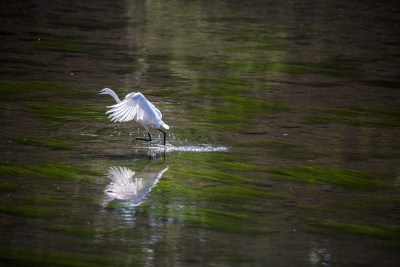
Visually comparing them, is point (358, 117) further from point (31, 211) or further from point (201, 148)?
point (31, 211)

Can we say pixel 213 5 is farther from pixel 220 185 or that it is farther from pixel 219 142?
pixel 220 185

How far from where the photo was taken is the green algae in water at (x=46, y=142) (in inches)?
362

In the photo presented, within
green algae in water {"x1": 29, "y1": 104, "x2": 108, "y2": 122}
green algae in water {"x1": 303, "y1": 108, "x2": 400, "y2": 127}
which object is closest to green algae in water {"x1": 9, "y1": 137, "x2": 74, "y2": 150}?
green algae in water {"x1": 29, "y1": 104, "x2": 108, "y2": 122}

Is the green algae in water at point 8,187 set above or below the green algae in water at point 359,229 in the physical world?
above

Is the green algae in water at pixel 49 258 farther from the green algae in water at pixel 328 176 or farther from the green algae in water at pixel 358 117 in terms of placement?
the green algae in water at pixel 358 117

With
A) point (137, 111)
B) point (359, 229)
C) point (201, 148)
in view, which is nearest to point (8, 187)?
point (137, 111)

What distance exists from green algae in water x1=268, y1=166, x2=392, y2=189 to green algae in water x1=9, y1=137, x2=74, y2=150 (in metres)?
1.99

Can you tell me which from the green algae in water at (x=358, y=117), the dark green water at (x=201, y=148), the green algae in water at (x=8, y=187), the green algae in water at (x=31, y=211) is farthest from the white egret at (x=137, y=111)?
the green algae in water at (x=358, y=117)

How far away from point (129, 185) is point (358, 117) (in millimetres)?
4293

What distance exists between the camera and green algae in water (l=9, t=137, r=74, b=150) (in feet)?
30.2

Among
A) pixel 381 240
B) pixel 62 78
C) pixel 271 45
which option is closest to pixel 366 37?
pixel 271 45

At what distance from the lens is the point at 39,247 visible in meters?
6.30

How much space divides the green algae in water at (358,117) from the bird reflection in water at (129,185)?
3.21 meters

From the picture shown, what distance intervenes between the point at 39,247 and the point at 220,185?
2337mm
